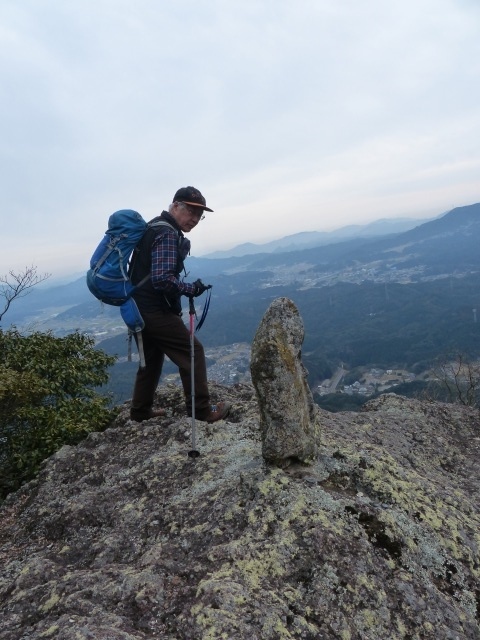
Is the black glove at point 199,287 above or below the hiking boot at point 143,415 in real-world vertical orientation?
above

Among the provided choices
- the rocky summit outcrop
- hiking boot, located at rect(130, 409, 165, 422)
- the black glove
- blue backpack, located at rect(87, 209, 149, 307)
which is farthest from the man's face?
hiking boot, located at rect(130, 409, 165, 422)

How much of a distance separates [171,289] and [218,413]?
2.71m

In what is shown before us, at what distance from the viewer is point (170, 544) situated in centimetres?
518

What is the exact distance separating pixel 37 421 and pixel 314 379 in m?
122

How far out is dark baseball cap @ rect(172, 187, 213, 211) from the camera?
7195 millimetres

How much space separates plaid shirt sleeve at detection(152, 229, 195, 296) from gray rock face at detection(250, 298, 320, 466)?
5.14ft

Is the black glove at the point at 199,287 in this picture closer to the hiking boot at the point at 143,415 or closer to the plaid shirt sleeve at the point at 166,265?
the plaid shirt sleeve at the point at 166,265

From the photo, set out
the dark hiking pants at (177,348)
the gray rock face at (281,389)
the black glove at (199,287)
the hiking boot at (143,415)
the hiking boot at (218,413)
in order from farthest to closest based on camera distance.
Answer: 1. the hiking boot at (143,415)
2. the hiking boot at (218,413)
3. the dark hiking pants at (177,348)
4. the black glove at (199,287)
5. the gray rock face at (281,389)

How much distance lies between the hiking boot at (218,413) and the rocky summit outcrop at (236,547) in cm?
22

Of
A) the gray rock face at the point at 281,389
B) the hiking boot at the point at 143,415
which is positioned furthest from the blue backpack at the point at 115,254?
the hiking boot at the point at 143,415

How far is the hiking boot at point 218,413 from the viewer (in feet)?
27.1

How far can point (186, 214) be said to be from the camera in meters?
7.30

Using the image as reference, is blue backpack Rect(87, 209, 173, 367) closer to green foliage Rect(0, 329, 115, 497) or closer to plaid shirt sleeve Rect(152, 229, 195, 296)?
plaid shirt sleeve Rect(152, 229, 195, 296)

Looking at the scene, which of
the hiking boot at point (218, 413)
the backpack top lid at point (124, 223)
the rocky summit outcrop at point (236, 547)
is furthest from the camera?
the hiking boot at point (218, 413)
